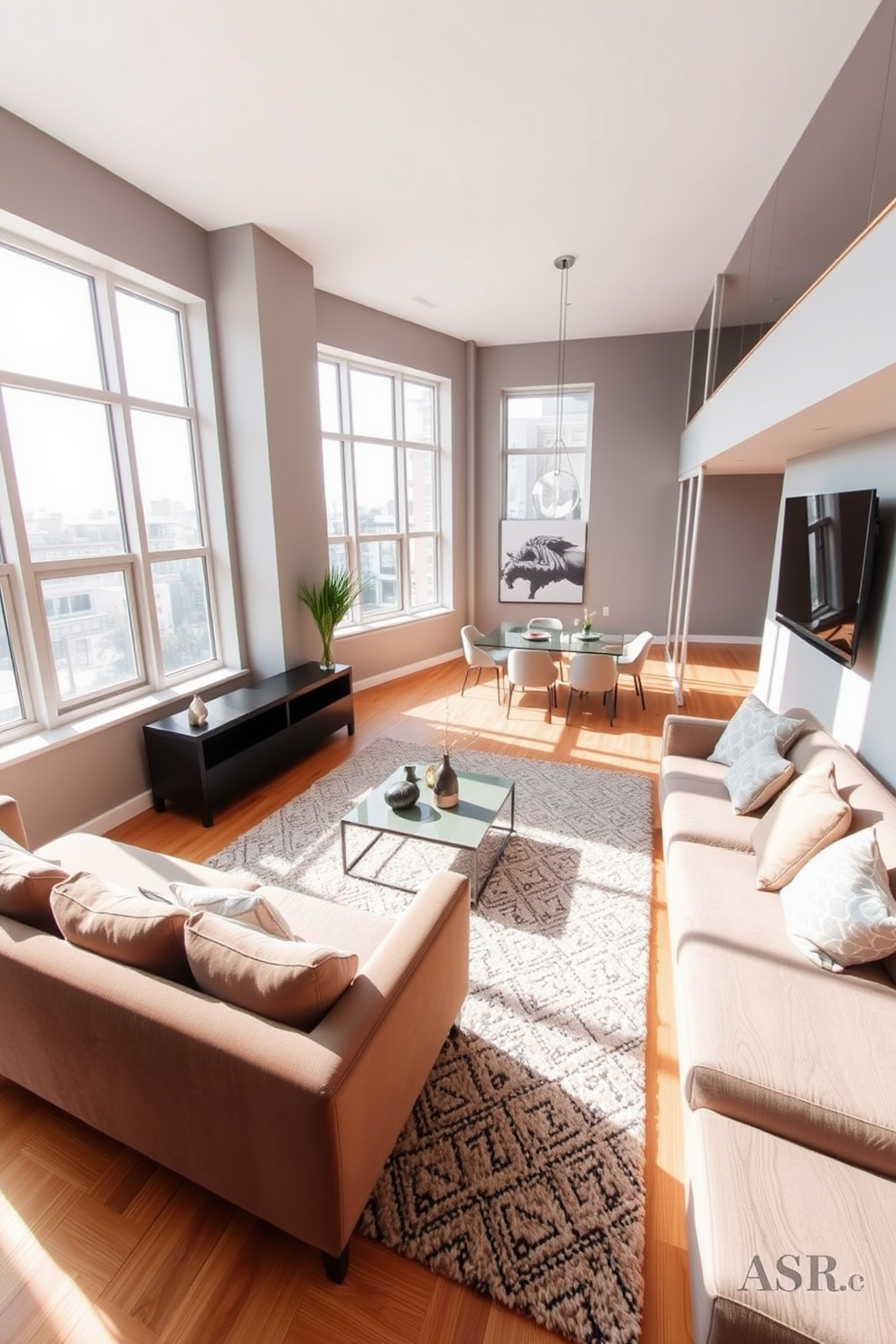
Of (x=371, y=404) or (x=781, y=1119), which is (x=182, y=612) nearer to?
(x=371, y=404)

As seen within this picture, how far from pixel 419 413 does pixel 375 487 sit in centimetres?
119

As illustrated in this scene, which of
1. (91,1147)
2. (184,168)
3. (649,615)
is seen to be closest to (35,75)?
(184,168)

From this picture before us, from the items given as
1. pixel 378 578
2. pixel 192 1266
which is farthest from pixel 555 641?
pixel 192 1266

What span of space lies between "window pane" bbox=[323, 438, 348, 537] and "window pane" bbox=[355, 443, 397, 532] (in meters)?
0.20

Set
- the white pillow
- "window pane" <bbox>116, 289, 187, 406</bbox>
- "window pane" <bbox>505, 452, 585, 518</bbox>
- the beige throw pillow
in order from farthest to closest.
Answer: "window pane" <bbox>505, 452, 585, 518</bbox>, "window pane" <bbox>116, 289, 187, 406</bbox>, the beige throw pillow, the white pillow

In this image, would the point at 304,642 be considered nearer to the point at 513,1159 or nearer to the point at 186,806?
the point at 186,806

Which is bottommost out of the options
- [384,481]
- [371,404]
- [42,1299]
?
[42,1299]

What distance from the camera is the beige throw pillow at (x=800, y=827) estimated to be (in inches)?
82.3

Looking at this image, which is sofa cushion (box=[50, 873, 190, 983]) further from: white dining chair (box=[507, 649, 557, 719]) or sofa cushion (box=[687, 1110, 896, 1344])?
white dining chair (box=[507, 649, 557, 719])

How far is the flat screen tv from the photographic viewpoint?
2.80 m

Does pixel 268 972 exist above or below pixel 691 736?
above

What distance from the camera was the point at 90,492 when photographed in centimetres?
354

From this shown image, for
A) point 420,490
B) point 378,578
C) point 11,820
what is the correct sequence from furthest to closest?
point 420,490 → point 378,578 → point 11,820

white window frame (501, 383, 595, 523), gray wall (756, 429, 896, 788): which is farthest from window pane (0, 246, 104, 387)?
white window frame (501, 383, 595, 523)
